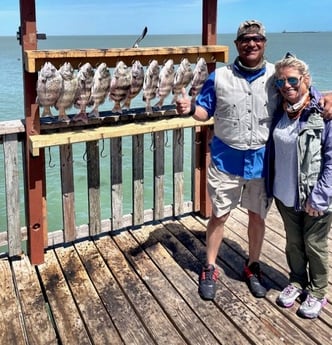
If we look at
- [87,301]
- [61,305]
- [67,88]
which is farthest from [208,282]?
[67,88]

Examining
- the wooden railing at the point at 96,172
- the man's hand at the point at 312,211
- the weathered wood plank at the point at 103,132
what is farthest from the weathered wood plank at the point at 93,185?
the man's hand at the point at 312,211

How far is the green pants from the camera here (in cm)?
254

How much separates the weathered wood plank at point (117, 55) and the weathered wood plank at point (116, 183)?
638mm

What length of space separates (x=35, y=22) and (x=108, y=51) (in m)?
0.48

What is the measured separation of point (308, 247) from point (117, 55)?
1708 mm

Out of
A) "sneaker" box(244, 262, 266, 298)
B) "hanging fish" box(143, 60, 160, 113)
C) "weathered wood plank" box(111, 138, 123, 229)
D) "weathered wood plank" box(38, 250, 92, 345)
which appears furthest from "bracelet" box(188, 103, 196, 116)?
"weathered wood plank" box(38, 250, 92, 345)

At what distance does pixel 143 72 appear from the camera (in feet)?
10.4

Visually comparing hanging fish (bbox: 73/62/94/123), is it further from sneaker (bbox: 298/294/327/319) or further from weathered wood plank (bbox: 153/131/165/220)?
sneaker (bbox: 298/294/327/319)

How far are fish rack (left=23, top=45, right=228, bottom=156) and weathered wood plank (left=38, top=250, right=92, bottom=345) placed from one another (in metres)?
0.84

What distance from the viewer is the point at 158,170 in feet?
12.6

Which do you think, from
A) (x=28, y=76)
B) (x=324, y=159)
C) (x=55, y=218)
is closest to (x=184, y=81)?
(x=28, y=76)

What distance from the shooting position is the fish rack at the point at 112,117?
2898 millimetres

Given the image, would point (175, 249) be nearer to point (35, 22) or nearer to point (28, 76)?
point (28, 76)

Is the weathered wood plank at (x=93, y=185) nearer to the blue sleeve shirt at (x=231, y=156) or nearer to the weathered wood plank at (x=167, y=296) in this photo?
the weathered wood plank at (x=167, y=296)
